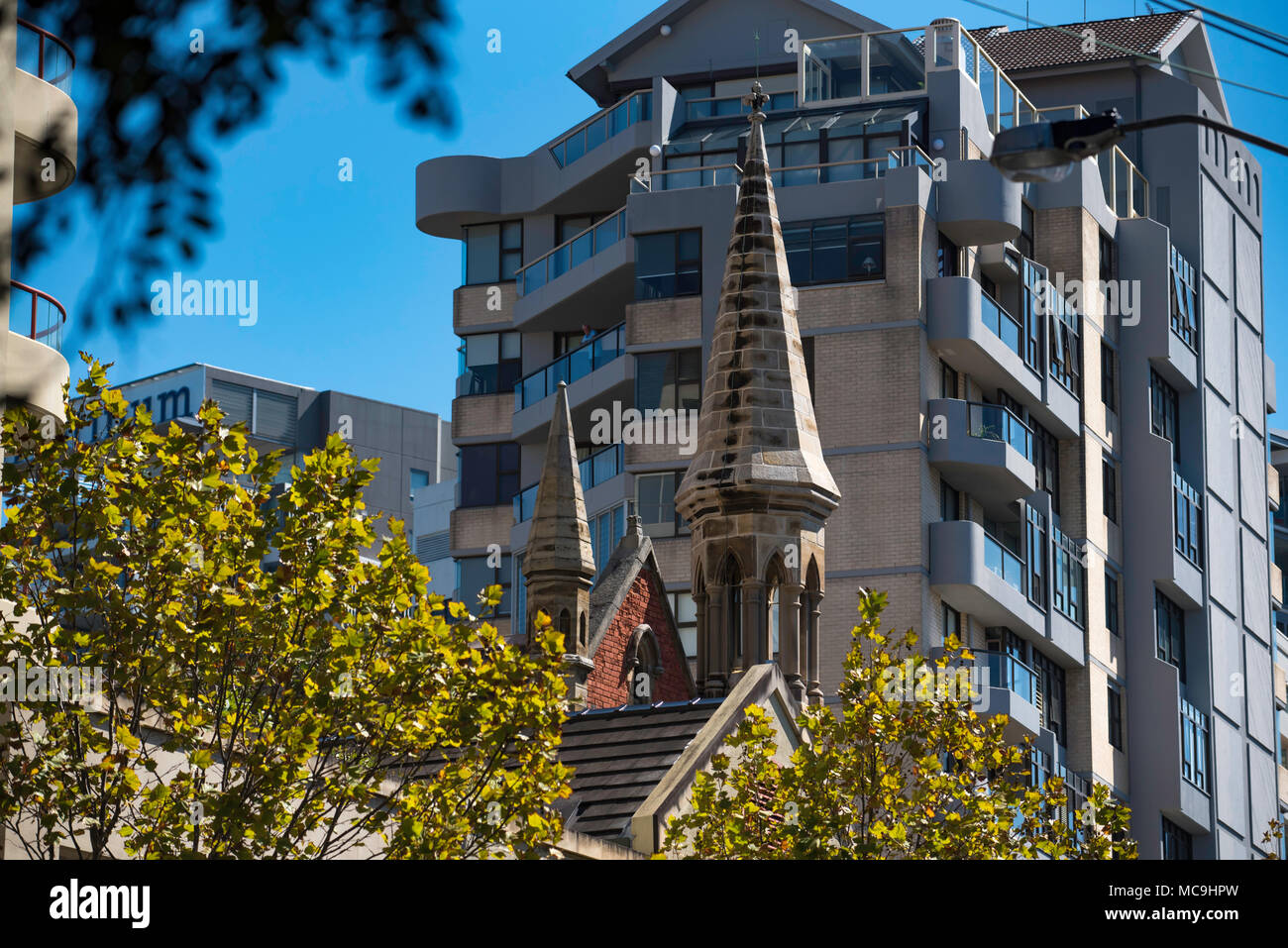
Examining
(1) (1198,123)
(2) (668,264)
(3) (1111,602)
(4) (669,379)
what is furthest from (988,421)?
(1) (1198,123)

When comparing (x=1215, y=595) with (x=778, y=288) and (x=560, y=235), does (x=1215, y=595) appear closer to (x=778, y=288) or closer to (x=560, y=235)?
(x=560, y=235)

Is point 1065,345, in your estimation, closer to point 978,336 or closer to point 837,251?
point 978,336

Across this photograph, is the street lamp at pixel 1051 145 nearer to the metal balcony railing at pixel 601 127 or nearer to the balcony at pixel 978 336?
the balcony at pixel 978 336

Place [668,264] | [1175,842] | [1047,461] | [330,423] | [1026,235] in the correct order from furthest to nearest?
[330,423], [1175,842], [1026,235], [1047,461], [668,264]

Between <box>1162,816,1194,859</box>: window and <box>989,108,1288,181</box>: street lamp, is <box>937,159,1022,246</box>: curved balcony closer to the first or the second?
<box>1162,816,1194,859</box>: window

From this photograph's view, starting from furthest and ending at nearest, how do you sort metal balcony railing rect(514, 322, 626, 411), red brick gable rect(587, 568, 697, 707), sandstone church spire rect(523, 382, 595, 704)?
metal balcony railing rect(514, 322, 626, 411), sandstone church spire rect(523, 382, 595, 704), red brick gable rect(587, 568, 697, 707)

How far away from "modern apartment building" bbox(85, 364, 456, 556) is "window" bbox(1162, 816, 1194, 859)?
39.3m

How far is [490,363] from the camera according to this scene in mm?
70562

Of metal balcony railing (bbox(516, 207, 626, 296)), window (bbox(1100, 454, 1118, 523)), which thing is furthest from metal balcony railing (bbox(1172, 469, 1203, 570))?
metal balcony railing (bbox(516, 207, 626, 296))

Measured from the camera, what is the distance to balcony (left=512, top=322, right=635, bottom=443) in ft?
200

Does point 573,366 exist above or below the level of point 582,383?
above

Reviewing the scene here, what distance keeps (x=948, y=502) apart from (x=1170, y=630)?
1098 centimetres

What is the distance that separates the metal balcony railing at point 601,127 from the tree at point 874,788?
143 ft

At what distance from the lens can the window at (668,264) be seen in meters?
59.8
